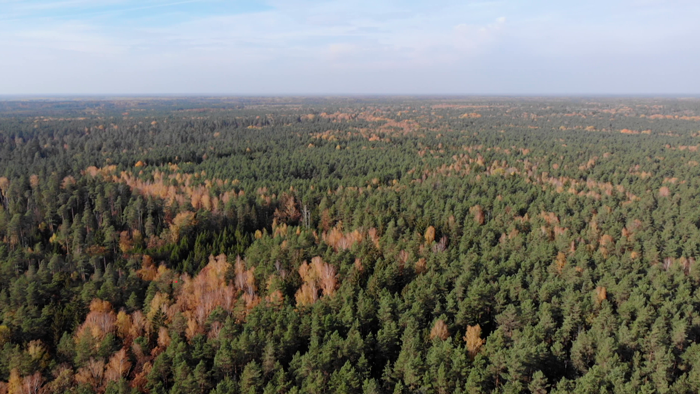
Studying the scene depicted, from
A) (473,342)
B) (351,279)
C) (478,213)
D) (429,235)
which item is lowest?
(473,342)

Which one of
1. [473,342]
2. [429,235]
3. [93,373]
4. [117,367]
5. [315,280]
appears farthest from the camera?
[429,235]

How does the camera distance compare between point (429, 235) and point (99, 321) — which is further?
point (429, 235)

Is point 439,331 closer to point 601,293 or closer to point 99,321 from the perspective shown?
point 601,293

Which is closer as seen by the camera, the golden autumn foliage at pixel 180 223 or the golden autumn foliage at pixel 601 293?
the golden autumn foliage at pixel 601 293

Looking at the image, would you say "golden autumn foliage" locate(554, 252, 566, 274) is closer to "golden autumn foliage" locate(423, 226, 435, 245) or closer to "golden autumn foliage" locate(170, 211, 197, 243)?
"golden autumn foliage" locate(423, 226, 435, 245)

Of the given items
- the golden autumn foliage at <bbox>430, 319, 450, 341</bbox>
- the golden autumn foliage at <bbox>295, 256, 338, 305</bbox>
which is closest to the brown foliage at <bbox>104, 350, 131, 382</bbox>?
the golden autumn foliage at <bbox>295, 256, 338, 305</bbox>

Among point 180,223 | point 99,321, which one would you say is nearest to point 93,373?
point 99,321

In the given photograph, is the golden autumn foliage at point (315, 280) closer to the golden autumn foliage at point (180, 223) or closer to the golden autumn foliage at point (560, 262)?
the golden autumn foliage at point (560, 262)

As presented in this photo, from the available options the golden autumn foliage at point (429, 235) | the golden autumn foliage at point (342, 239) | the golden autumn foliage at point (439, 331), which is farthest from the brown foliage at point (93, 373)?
the golden autumn foliage at point (429, 235)

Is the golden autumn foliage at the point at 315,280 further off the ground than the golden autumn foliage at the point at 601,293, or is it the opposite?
the golden autumn foliage at the point at 601,293
